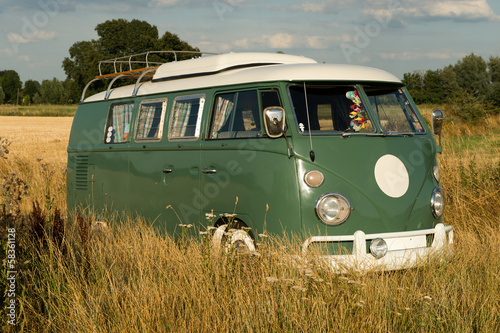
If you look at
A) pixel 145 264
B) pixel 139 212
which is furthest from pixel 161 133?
pixel 145 264

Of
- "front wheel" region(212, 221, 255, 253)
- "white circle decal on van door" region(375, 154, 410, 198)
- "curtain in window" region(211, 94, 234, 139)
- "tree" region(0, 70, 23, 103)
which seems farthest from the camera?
"tree" region(0, 70, 23, 103)

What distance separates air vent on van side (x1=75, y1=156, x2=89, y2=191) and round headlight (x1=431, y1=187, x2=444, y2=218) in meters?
5.53

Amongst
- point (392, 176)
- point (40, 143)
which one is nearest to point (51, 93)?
point (40, 143)

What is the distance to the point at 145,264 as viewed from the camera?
5652mm

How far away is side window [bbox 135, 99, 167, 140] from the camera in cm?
790

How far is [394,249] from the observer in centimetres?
585

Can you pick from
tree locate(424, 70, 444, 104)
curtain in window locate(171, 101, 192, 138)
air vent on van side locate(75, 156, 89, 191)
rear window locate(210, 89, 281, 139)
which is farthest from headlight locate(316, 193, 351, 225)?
tree locate(424, 70, 444, 104)

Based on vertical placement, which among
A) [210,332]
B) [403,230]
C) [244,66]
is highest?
[244,66]

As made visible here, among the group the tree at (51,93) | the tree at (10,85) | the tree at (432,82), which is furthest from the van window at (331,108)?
the tree at (10,85)

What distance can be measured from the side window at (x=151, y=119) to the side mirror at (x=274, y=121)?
2.35m

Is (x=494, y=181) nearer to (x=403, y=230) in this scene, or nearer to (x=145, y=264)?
(x=403, y=230)

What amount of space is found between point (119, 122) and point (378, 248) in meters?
4.69

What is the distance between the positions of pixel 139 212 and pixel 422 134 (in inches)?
151

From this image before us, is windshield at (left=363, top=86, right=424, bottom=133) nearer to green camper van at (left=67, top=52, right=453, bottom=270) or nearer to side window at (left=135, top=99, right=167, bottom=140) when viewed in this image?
green camper van at (left=67, top=52, right=453, bottom=270)
